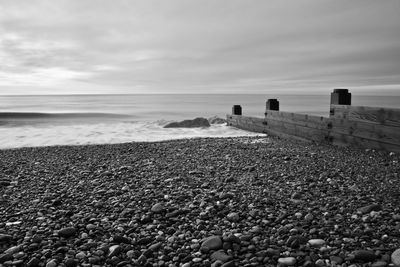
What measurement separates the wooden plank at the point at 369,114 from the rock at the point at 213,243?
4.57 metres

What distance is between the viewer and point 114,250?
8.51 feet

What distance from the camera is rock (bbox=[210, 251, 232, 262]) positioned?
2.42 metres

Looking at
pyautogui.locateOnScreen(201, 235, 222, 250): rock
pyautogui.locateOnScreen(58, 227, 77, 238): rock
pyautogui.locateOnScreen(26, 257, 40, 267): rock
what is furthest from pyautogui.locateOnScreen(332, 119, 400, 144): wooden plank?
pyautogui.locateOnScreen(26, 257, 40, 267): rock

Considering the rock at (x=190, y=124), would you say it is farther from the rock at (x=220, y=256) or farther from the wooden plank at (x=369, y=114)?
the rock at (x=220, y=256)

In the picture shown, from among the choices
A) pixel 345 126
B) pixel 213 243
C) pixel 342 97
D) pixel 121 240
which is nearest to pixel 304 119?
pixel 342 97

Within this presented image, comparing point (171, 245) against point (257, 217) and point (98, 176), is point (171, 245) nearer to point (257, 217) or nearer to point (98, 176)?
point (257, 217)

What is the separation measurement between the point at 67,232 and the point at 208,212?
4.97ft

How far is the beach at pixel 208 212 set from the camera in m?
2.49

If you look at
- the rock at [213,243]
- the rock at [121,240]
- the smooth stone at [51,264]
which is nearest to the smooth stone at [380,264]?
the rock at [213,243]

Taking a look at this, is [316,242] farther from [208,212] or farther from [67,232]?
[67,232]

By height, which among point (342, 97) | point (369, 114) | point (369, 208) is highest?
point (342, 97)

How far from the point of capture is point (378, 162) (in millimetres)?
5047

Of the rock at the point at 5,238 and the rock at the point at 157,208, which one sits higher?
the rock at the point at 157,208

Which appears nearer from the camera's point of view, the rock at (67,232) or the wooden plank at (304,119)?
the rock at (67,232)
